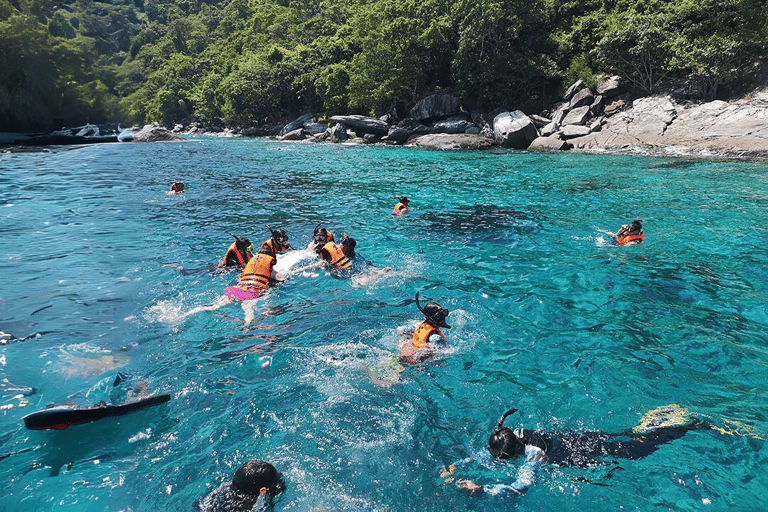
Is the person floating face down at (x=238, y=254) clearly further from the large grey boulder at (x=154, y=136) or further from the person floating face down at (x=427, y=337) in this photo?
the large grey boulder at (x=154, y=136)

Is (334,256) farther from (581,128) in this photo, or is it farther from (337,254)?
(581,128)

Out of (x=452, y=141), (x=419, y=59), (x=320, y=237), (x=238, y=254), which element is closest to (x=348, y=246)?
(x=320, y=237)

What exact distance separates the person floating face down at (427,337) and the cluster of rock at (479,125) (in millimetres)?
26609

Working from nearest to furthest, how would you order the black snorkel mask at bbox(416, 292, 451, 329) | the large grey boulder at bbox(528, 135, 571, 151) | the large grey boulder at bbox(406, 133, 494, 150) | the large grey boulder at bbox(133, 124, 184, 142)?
the black snorkel mask at bbox(416, 292, 451, 329)
the large grey boulder at bbox(528, 135, 571, 151)
the large grey boulder at bbox(406, 133, 494, 150)
the large grey boulder at bbox(133, 124, 184, 142)

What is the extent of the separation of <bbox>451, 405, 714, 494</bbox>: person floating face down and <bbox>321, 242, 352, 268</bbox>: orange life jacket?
5.22m

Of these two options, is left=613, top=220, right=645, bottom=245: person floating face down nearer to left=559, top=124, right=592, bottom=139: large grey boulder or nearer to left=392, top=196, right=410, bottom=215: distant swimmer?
left=392, top=196, right=410, bottom=215: distant swimmer

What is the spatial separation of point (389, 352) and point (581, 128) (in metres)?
28.9

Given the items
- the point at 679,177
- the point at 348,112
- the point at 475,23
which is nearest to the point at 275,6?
the point at 348,112

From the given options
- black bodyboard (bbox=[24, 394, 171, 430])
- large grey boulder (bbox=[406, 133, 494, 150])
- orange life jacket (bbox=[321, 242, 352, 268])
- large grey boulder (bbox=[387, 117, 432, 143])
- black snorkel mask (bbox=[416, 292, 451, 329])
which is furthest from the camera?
large grey boulder (bbox=[387, 117, 432, 143])

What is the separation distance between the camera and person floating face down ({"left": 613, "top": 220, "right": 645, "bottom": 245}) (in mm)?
10469

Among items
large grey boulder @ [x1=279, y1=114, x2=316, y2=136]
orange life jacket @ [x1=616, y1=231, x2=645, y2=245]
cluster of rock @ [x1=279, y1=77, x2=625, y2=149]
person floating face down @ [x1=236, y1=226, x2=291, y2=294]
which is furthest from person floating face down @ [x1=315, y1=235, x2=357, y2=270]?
large grey boulder @ [x1=279, y1=114, x2=316, y2=136]

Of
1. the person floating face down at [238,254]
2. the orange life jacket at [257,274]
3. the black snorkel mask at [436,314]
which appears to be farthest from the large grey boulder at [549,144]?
the black snorkel mask at [436,314]

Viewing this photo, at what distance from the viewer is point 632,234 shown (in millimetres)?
10523

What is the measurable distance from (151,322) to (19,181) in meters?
20.3
